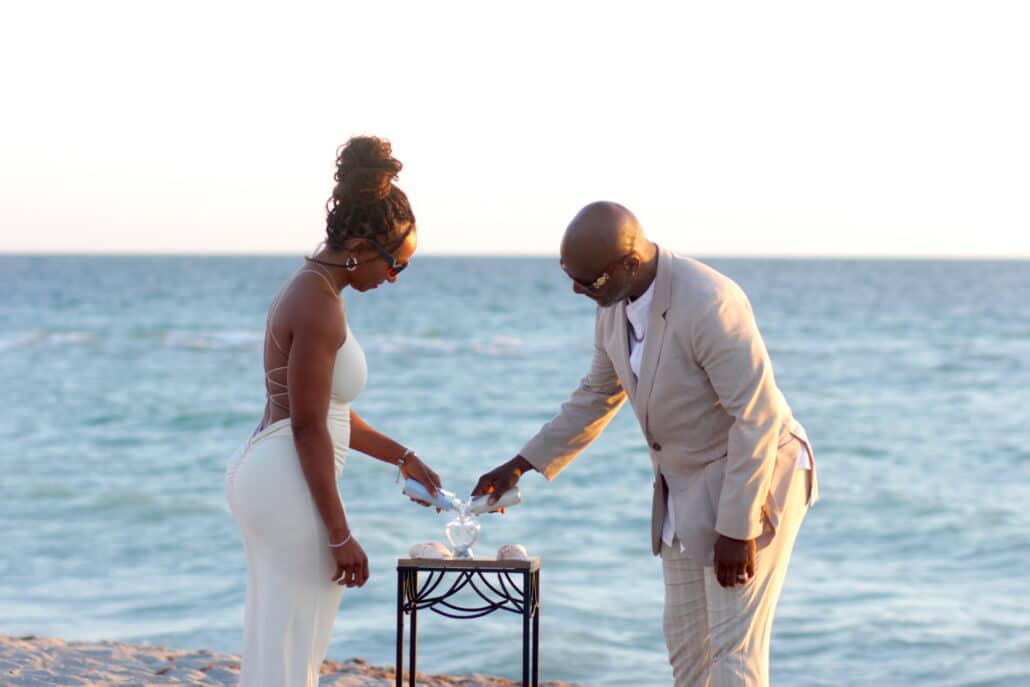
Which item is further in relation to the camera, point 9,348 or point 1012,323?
point 1012,323

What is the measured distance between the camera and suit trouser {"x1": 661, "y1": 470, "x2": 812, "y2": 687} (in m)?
3.59

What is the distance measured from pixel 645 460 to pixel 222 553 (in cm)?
535

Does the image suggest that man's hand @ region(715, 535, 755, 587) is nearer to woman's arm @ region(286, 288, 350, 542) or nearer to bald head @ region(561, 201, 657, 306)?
bald head @ region(561, 201, 657, 306)

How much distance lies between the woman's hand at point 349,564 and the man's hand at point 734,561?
95 cm

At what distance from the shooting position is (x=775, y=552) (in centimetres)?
361

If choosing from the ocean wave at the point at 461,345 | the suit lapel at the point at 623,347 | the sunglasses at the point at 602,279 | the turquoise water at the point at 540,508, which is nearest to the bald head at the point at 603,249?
the sunglasses at the point at 602,279

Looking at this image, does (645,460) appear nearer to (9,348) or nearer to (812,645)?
(812,645)

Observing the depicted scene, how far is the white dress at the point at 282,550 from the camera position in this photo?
11.1ft

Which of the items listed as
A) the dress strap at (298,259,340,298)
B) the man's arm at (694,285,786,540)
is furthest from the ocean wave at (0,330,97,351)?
the man's arm at (694,285,786,540)

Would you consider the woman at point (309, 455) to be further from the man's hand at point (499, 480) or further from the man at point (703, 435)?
the man's hand at point (499, 480)

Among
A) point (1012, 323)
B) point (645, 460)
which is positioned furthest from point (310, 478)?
point (1012, 323)

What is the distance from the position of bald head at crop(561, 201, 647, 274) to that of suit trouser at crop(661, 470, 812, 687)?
33.0 inches

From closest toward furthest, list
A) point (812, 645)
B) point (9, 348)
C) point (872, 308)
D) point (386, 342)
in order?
point (812, 645) → point (9, 348) → point (386, 342) → point (872, 308)

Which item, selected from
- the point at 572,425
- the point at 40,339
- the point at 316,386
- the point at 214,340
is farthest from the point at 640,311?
the point at 40,339
